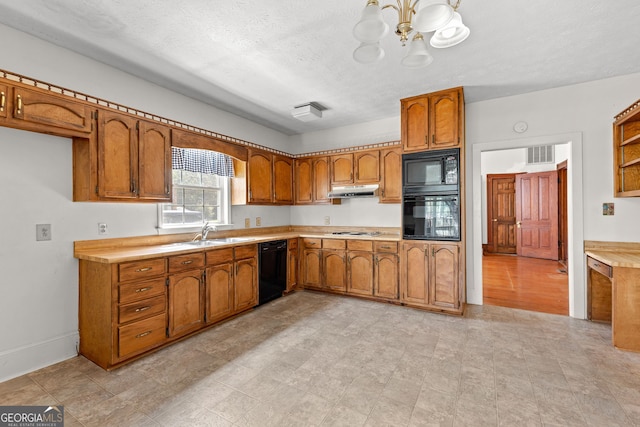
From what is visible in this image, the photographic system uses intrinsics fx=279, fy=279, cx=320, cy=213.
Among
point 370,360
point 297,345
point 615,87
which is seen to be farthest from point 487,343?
point 615,87

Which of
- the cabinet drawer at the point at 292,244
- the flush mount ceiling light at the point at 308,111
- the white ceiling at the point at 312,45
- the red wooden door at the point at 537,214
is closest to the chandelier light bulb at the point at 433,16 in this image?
the white ceiling at the point at 312,45

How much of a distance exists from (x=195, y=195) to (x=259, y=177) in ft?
3.19

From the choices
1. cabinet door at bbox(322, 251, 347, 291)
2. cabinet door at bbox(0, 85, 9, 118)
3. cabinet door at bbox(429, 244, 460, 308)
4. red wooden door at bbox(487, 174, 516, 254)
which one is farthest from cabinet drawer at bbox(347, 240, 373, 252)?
red wooden door at bbox(487, 174, 516, 254)

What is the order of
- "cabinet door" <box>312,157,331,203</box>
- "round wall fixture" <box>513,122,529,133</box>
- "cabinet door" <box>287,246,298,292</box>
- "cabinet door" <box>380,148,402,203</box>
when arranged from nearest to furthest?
"round wall fixture" <box>513,122,529,133</box>, "cabinet door" <box>380,148,402,203</box>, "cabinet door" <box>287,246,298,292</box>, "cabinet door" <box>312,157,331,203</box>

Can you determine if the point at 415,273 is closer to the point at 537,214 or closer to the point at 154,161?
the point at 154,161

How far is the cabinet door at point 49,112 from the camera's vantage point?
81.8 inches

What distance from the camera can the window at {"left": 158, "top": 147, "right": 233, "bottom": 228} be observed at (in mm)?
3357

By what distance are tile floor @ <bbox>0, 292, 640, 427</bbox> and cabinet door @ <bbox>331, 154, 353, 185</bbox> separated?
229cm

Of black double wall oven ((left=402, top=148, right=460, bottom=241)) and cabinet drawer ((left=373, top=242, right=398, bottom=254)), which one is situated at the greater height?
black double wall oven ((left=402, top=148, right=460, bottom=241))

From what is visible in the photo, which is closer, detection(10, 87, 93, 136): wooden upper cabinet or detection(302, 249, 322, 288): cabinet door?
detection(10, 87, 93, 136): wooden upper cabinet

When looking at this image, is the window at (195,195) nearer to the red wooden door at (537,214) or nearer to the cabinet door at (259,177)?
the cabinet door at (259,177)

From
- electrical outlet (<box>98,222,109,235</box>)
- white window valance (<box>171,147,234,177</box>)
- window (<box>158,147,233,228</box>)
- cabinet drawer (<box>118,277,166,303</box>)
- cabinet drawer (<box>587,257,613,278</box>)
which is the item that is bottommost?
cabinet drawer (<box>118,277,166,303</box>)

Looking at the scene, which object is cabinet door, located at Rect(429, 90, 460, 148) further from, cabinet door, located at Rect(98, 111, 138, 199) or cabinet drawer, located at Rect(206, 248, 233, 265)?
cabinet door, located at Rect(98, 111, 138, 199)

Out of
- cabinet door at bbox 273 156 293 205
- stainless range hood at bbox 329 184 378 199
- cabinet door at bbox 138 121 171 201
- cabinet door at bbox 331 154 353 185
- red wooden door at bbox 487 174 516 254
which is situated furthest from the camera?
red wooden door at bbox 487 174 516 254
